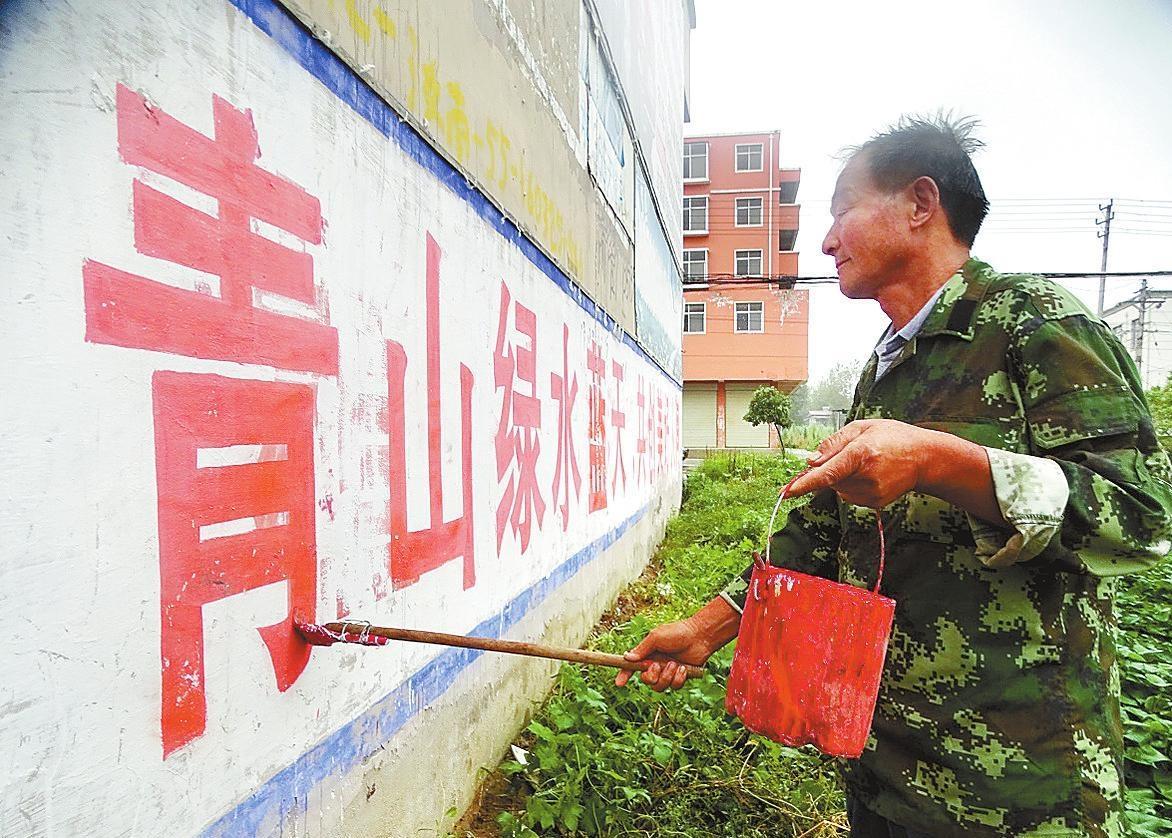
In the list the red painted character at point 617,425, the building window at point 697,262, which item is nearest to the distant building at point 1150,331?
the building window at point 697,262

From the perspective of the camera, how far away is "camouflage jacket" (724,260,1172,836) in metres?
1.12

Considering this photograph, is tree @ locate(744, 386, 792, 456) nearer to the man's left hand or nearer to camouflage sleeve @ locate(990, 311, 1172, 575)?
camouflage sleeve @ locate(990, 311, 1172, 575)

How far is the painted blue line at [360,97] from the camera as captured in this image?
4.29 feet

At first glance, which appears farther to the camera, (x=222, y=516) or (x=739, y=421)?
(x=739, y=421)

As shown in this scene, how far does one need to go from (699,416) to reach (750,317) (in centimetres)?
441

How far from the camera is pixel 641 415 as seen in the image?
7.10 m

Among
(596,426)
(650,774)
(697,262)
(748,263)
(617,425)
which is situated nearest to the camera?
(650,774)

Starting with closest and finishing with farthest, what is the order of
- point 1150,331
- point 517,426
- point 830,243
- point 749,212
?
point 830,243, point 517,426, point 749,212, point 1150,331

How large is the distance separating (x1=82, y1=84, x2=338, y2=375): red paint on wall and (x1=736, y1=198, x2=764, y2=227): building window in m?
27.8

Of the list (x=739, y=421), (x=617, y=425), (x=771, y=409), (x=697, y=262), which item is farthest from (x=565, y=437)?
(x=697, y=262)

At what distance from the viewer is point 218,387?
116 cm

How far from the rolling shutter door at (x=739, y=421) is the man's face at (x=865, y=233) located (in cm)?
2606

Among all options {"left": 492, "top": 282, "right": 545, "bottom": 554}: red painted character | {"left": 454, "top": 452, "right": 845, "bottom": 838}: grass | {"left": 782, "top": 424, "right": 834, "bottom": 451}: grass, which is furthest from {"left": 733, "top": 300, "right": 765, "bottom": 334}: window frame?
{"left": 492, "top": 282, "right": 545, "bottom": 554}: red painted character

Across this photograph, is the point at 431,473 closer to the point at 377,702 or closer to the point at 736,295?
the point at 377,702
